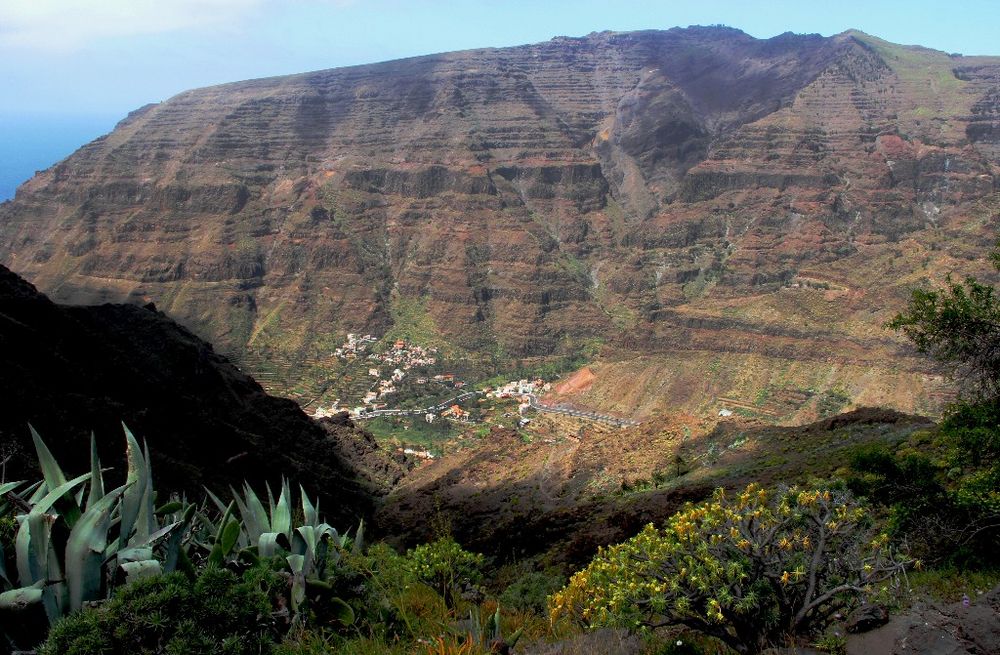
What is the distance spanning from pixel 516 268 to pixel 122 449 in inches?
3182

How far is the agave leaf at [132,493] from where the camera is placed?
→ 25.0 feet

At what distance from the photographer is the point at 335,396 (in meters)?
76.3

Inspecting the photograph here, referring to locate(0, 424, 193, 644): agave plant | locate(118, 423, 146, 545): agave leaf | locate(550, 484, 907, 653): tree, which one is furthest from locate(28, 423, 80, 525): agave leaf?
locate(550, 484, 907, 653): tree

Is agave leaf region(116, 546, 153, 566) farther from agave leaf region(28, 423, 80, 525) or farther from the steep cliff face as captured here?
the steep cliff face

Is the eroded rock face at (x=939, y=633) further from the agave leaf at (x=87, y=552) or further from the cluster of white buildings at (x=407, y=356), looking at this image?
the cluster of white buildings at (x=407, y=356)

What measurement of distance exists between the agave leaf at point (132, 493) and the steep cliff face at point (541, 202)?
205 ft

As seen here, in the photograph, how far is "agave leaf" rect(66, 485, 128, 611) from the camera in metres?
7.09

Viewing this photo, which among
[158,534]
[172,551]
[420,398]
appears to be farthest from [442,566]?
[420,398]

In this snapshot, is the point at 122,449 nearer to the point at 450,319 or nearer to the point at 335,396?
the point at 335,396

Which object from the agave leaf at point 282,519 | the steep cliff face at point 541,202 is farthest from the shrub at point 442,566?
the steep cliff face at point 541,202

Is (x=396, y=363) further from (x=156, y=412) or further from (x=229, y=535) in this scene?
(x=229, y=535)

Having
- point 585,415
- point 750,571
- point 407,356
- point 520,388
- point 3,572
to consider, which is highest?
point 3,572

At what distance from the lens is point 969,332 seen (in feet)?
41.5

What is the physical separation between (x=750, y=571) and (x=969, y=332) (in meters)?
6.56
